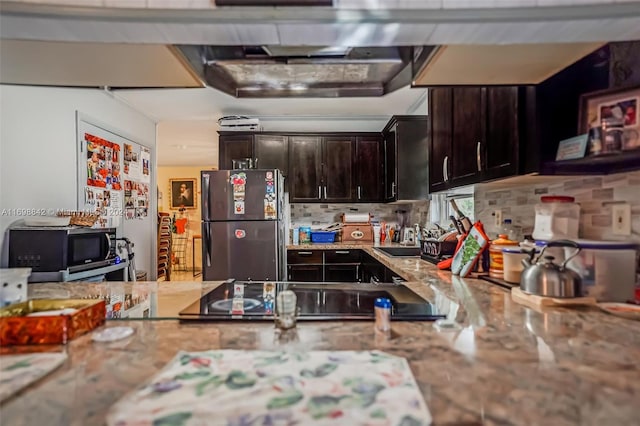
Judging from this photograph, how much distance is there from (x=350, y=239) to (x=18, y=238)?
306cm

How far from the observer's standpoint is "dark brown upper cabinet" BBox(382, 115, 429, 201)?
144 inches

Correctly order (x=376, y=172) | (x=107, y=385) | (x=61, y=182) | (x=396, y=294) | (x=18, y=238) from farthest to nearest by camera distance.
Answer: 1. (x=376, y=172)
2. (x=61, y=182)
3. (x=18, y=238)
4. (x=396, y=294)
5. (x=107, y=385)

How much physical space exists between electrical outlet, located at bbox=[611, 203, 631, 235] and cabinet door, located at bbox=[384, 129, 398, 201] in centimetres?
241

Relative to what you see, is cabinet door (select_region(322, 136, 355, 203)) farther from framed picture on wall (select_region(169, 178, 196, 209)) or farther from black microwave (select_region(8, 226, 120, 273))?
framed picture on wall (select_region(169, 178, 196, 209))

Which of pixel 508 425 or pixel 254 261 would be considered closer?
pixel 508 425

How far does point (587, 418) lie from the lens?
1.75ft

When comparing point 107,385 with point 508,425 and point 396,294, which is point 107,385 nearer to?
point 508,425

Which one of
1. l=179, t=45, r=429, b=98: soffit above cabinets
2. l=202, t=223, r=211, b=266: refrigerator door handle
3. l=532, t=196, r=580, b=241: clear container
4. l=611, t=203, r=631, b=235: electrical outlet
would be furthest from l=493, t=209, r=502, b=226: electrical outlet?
l=202, t=223, r=211, b=266: refrigerator door handle

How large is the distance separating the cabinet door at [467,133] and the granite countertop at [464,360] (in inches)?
33.8

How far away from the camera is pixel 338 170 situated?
4.21 m

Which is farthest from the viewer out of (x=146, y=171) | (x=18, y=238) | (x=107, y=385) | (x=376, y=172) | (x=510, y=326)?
(x=376, y=172)

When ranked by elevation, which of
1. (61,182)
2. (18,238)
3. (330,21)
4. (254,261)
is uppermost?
(330,21)

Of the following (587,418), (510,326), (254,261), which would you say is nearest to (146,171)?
(254,261)

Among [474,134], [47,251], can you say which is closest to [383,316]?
[474,134]
